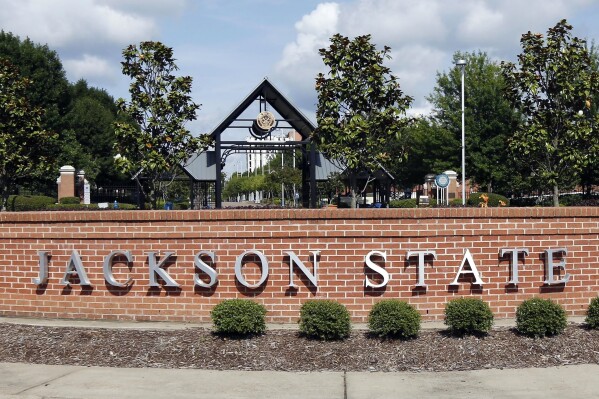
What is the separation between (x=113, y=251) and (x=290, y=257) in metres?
2.70

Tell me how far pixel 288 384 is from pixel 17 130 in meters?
18.7

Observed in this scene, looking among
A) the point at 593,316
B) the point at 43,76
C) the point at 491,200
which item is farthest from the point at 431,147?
the point at 593,316

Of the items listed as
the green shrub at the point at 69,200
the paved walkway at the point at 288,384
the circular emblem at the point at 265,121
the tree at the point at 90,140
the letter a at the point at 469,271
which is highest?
the tree at the point at 90,140

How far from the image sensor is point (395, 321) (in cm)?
909

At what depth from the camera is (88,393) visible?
7500 mm

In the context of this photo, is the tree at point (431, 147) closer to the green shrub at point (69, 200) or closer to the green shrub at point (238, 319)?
the green shrub at point (69, 200)

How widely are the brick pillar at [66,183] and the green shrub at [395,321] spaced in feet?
141

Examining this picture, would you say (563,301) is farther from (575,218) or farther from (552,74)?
(552,74)

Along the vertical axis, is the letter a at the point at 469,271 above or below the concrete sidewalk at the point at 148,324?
above

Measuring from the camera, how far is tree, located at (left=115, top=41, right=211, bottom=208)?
69.2 feet

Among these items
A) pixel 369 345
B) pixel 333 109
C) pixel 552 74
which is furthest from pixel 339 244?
pixel 552 74

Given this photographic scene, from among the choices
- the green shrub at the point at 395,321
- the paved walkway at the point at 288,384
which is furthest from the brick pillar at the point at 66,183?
the green shrub at the point at 395,321

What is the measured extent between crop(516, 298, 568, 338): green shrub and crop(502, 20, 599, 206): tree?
9.84 metres

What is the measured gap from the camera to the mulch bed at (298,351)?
8523 millimetres
